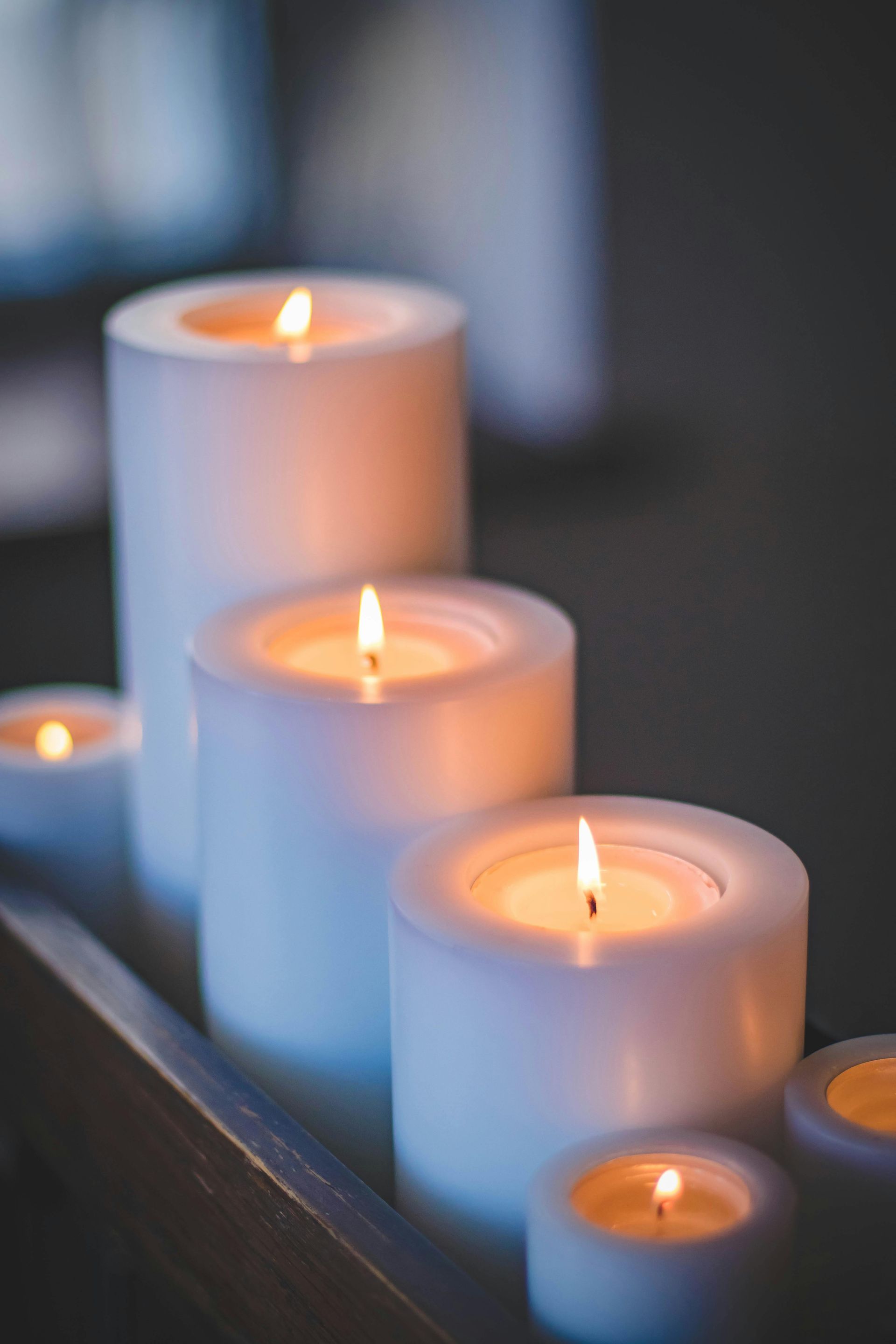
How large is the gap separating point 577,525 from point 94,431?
0.39m

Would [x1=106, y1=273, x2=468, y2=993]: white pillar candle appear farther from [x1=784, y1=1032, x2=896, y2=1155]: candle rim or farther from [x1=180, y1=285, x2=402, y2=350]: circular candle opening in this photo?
[x1=784, y1=1032, x2=896, y2=1155]: candle rim

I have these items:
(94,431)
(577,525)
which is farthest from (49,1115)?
(94,431)

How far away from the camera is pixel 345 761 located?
1.55 feet

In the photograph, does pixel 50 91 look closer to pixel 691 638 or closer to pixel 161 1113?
pixel 691 638

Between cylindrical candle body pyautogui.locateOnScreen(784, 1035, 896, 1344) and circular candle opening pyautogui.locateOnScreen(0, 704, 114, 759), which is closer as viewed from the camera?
cylindrical candle body pyautogui.locateOnScreen(784, 1035, 896, 1344)

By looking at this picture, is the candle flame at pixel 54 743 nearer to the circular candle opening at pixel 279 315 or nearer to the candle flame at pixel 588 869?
the circular candle opening at pixel 279 315

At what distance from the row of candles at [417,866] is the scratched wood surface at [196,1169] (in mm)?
22

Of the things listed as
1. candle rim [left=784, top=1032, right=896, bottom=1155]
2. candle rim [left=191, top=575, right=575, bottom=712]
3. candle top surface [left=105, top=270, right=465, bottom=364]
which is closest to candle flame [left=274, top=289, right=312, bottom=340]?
candle top surface [left=105, top=270, right=465, bottom=364]

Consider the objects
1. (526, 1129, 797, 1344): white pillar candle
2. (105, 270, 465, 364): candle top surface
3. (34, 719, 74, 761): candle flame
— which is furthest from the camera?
(34, 719, 74, 761): candle flame

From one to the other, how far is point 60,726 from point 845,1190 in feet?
1.48

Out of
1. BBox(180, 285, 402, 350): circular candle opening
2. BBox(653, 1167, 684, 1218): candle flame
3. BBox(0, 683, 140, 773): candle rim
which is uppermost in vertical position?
BBox(180, 285, 402, 350): circular candle opening

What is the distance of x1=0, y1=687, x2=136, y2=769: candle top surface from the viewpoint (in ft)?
2.25

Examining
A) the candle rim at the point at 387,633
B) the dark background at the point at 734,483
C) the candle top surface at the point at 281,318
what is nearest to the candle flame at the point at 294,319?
the candle top surface at the point at 281,318

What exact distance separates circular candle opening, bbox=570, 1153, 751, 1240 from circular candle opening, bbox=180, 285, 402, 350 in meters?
0.38
